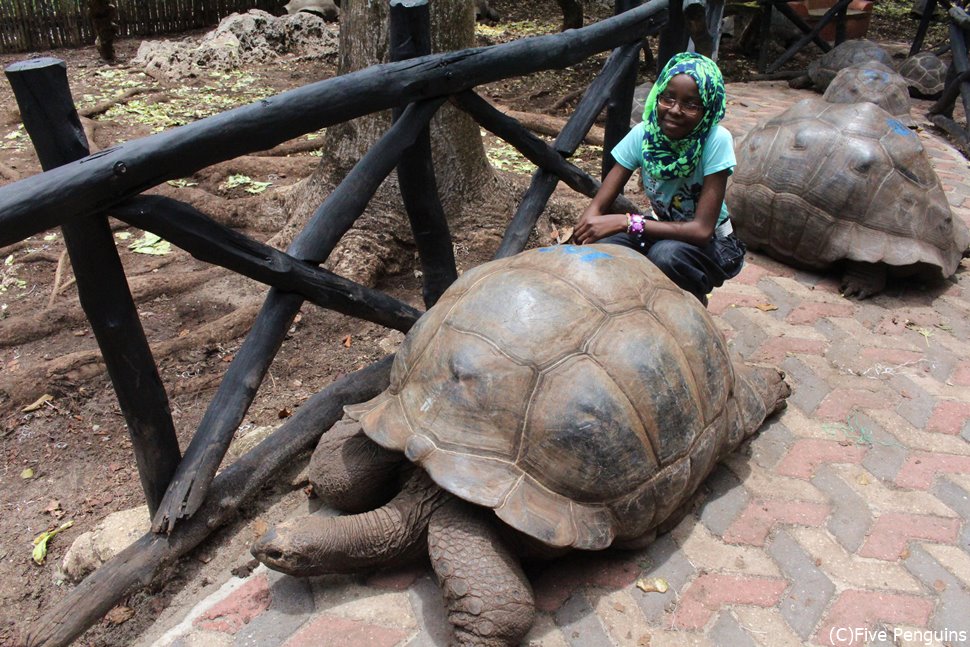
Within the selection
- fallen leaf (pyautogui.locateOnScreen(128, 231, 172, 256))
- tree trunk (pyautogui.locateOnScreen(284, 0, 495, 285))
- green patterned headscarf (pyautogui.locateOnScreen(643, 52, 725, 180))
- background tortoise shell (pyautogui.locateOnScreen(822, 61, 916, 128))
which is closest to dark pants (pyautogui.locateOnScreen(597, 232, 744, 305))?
green patterned headscarf (pyautogui.locateOnScreen(643, 52, 725, 180))

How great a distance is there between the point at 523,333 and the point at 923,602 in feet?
4.96

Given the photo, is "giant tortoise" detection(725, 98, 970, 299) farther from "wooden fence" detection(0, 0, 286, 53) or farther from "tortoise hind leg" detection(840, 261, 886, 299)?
"wooden fence" detection(0, 0, 286, 53)

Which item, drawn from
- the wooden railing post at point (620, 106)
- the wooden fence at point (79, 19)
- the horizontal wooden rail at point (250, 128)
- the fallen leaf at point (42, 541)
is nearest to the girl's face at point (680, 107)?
the horizontal wooden rail at point (250, 128)

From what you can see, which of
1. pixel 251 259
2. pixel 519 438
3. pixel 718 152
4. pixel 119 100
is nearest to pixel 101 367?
pixel 251 259

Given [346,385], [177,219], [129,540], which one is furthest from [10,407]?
[177,219]

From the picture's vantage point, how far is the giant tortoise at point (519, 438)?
1999 millimetres

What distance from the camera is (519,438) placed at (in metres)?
2.04

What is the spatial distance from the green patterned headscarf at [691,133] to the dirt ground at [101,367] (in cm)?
156

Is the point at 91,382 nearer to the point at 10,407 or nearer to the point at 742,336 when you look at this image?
the point at 10,407

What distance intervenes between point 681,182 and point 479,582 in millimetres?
Result: 1888

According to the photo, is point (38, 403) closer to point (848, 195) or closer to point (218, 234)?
point (218, 234)

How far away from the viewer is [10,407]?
3240mm

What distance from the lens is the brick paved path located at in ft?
6.84

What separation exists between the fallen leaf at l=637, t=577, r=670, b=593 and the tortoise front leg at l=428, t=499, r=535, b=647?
0.42 metres
